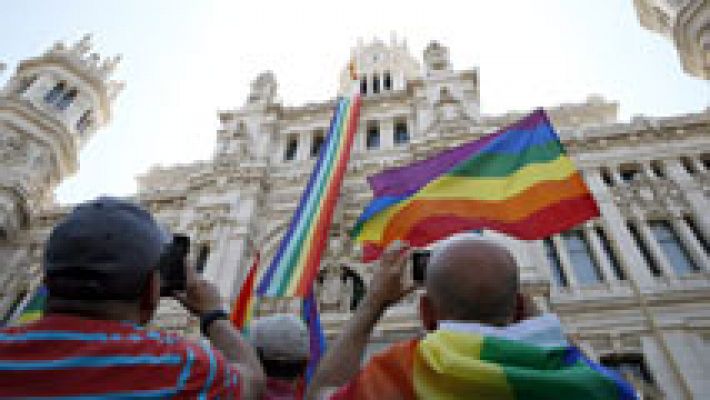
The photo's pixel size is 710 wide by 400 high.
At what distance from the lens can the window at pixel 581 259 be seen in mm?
12594

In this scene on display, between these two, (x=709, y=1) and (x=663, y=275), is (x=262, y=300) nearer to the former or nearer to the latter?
(x=663, y=275)

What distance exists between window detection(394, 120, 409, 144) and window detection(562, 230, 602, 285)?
892cm

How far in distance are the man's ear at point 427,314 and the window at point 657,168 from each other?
51.6 ft

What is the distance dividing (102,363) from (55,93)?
30027mm

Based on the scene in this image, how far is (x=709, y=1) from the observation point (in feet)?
59.5

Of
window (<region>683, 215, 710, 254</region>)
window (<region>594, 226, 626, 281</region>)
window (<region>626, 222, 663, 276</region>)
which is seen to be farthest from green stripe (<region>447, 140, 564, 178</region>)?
window (<region>683, 215, 710, 254</region>)

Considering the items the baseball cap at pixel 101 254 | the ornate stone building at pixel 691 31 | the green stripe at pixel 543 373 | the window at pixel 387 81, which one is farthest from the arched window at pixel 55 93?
the ornate stone building at pixel 691 31

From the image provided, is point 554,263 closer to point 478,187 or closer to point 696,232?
point 696,232

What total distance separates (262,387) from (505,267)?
1.21 meters

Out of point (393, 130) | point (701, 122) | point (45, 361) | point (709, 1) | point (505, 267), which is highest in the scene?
point (709, 1)

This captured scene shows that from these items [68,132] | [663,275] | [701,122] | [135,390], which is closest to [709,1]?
[701,122]

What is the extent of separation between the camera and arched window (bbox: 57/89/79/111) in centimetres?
2500

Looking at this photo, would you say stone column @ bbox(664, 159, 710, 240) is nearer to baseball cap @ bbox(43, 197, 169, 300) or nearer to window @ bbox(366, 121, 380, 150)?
window @ bbox(366, 121, 380, 150)

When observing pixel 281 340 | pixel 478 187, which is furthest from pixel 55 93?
pixel 281 340
